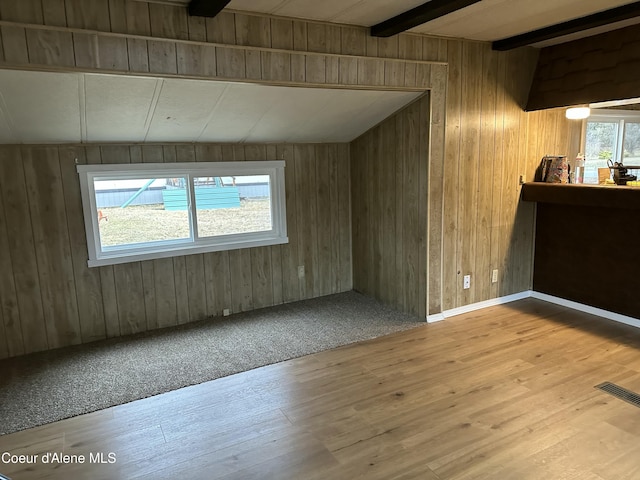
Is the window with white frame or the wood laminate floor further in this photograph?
the window with white frame

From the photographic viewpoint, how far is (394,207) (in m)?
3.90

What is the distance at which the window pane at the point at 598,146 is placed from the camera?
14.1 feet

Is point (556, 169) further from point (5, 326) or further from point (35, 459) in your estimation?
point (5, 326)

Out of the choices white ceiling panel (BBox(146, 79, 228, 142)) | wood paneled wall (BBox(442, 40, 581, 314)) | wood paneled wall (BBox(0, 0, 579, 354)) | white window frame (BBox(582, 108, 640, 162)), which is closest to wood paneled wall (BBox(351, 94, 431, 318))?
wood paneled wall (BBox(0, 0, 579, 354))

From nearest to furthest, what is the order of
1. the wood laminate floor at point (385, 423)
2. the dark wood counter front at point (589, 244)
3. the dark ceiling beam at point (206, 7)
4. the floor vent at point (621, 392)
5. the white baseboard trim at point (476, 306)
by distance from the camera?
the wood laminate floor at point (385, 423), the dark ceiling beam at point (206, 7), the floor vent at point (621, 392), the dark wood counter front at point (589, 244), the white baseboard trim at point (476, 306)

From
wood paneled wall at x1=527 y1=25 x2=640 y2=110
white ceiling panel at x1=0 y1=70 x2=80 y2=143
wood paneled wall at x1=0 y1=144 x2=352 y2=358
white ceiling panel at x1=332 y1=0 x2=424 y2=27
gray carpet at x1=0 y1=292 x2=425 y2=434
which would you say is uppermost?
white ceiling panel at x1=332 y1=0 x2=424 y2=27

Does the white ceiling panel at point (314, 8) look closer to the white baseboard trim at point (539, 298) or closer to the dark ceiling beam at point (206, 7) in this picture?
the dark ceiling beam at point (206, 7)

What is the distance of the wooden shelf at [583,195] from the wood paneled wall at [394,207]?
1.16 m

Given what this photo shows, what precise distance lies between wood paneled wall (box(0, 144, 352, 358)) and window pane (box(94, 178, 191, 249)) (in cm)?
19

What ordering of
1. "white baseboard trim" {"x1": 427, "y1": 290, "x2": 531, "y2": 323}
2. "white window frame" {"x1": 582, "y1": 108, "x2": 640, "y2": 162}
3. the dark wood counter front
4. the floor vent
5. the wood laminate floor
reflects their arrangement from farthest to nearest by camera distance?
1. "white window frame" {"x1": 582, "y1": 108, "x2": 640, "y2": 162}
2. "white baseboard trim" {"x1": 427, "y1": 290, "x2": 531, "y2": 323}
3. the dark wood counter front
4. the floor vent
5. the wood laminate floor

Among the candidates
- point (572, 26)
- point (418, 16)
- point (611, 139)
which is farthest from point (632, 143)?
point (418, 16)

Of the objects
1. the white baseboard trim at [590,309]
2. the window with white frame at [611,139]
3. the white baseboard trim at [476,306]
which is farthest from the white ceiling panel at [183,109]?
the window with white frame at [611,139]

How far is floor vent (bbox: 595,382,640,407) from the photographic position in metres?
2.48

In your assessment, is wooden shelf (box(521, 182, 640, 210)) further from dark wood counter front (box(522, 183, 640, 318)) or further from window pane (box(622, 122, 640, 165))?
window pane (box(622, 122, 640, 165))
